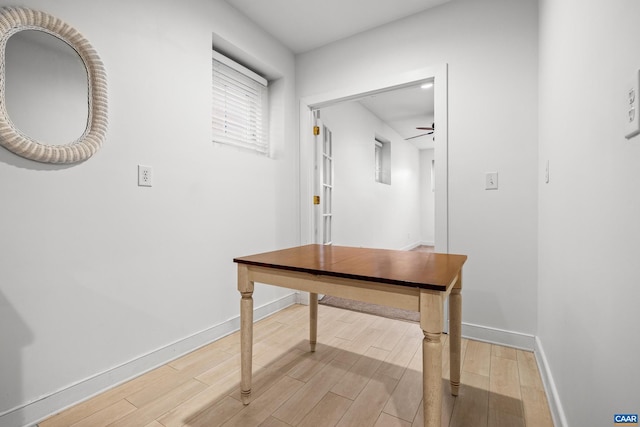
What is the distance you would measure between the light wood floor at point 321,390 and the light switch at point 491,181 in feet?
3.66

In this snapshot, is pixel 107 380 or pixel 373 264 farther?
pixel 107 380

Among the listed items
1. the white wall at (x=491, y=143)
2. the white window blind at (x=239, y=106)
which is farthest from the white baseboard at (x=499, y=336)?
the white window blind at (x=239, y=106)

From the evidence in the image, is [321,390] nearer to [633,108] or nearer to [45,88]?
[633,108]

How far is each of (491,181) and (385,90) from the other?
3.76 feet

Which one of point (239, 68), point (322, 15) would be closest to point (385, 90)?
point (322, 15)

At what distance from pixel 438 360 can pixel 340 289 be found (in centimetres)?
39

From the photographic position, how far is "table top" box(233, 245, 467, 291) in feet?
3.23

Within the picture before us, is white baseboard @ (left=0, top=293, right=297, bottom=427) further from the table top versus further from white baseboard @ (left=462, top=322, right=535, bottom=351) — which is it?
white baseboard @ (left=462, top=322, right=535, bottom=351)

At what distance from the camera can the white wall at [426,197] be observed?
297 inches

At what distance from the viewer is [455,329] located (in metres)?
1.45

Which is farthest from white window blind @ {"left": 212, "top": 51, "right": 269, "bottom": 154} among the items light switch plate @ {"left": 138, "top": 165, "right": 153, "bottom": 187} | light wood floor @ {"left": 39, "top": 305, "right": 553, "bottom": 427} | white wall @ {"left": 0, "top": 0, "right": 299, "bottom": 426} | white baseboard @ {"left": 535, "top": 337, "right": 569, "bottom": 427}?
white baseboard @ {"left": 535, "top": 337, "right": 569, "bottom": 427}

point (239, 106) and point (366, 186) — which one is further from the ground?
point (239, 106)

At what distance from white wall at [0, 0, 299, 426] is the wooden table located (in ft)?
2.51

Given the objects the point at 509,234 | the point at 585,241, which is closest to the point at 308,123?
the point at 509,234
